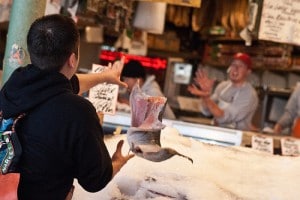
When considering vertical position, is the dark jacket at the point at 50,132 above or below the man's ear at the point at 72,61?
below

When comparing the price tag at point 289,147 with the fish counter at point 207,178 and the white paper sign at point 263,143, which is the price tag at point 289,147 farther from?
the fish counter at point 207,178

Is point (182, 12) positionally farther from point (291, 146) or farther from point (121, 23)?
point (291, 146)

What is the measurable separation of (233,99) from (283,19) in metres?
1.64

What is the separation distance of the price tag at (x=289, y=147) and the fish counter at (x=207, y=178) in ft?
2.39

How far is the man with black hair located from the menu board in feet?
6.50

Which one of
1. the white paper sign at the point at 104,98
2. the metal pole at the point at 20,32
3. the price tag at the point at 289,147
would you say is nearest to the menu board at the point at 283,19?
the price tag at the point at 289,147

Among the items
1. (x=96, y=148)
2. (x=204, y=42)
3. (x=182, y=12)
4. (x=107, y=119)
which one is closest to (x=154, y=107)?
(x=96, y=148)

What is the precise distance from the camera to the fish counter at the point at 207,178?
2.08m

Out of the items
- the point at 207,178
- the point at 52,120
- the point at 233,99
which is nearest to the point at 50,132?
the point at 52,120

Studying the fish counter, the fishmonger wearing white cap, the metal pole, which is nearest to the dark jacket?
the fish counter

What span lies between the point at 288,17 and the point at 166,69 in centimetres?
433

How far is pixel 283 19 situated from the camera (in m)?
3.31

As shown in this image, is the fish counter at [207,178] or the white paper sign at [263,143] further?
the white paper sign at [263,143]

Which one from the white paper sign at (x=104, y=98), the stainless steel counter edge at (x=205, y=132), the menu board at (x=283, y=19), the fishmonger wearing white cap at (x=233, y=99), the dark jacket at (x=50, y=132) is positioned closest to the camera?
the dark jacket at (x=50, y=132)
